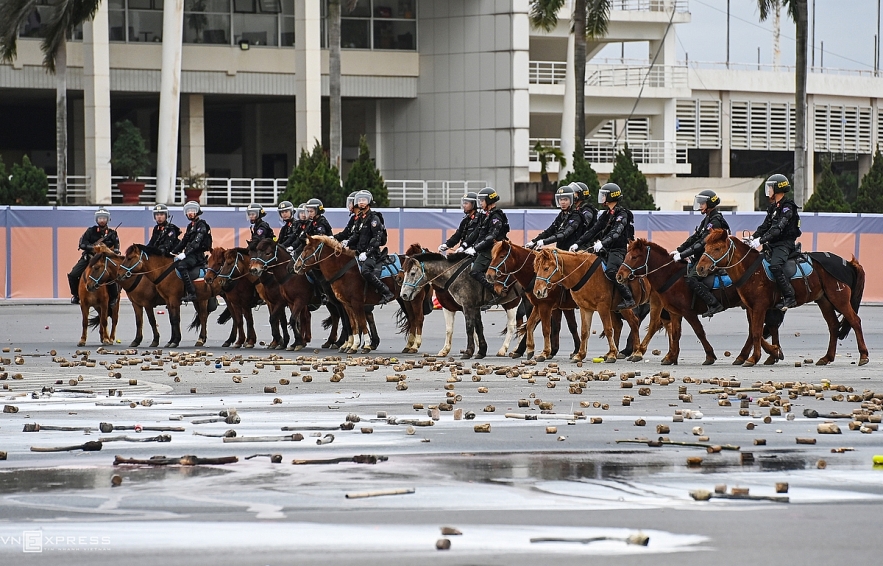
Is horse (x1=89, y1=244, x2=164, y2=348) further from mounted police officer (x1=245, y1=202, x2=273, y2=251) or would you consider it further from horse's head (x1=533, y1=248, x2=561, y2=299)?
horse's head (x1=533, y1=248, x2=561, y2=299)

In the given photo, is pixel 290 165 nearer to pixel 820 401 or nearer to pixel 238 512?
pixel 820 401

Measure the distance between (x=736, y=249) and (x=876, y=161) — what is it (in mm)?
35693

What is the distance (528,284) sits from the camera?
22.3 m

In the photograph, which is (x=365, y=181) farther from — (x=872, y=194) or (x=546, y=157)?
(x=872, y=194)

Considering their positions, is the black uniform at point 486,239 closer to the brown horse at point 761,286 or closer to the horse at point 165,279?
the brown horse at point 761,286

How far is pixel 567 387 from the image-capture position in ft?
56.0

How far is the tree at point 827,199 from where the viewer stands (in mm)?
50531

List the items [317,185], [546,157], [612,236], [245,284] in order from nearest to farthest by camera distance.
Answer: [612,236]
[245,284]
[317,185]
[546,157]

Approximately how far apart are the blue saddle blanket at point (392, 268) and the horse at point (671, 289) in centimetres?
475

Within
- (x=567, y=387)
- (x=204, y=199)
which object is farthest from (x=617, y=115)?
(x=567, y=387)

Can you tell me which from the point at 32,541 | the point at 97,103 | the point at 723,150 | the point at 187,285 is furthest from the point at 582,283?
the point at 723,150

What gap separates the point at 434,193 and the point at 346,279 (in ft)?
123

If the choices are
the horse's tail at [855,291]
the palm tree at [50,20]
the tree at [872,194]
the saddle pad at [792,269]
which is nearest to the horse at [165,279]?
the saddle pad at [792,269]

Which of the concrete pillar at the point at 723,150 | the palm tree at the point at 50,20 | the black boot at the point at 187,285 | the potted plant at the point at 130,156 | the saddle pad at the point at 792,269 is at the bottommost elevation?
the black boot at the point at 187,285
